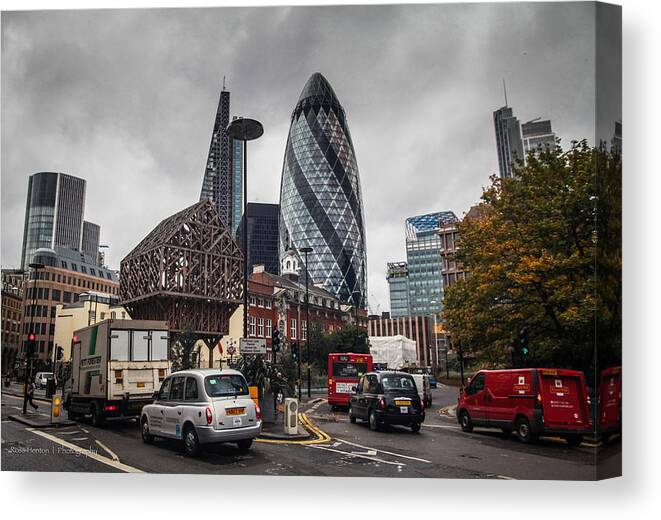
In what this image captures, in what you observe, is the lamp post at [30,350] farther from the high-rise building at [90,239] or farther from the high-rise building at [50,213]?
the high-rise building at [90,239]

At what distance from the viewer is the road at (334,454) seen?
34.9 feet

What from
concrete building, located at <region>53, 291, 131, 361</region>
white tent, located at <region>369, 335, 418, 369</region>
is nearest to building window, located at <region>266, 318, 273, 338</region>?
white tent, located at <region>369, 335, 418, 369</region>

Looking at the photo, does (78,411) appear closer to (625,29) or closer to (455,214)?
(455,214)

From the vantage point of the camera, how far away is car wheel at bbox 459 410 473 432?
13117 millimetres

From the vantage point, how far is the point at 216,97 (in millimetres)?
14289

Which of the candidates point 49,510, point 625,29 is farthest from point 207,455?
point 625,29

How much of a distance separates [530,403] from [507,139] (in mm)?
6015

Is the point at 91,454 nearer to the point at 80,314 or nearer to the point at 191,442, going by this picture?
the point at 191,442

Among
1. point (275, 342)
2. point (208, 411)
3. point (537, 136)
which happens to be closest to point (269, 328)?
point (275, 342)

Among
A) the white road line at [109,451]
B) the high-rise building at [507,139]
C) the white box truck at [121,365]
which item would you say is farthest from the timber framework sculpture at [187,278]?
the high-rise building at [507,139]

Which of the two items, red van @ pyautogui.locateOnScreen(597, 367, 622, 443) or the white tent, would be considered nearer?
red van @ pyautogui.locateOnScreen(597, 367, 622, 443)

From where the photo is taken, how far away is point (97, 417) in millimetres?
14039

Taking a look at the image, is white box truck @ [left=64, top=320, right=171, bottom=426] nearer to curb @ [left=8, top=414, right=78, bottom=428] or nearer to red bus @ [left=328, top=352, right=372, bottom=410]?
curb @ [left=8, top=414, right=78, bottom=428]

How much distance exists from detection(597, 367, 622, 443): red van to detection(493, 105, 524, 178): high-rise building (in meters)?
5.08
